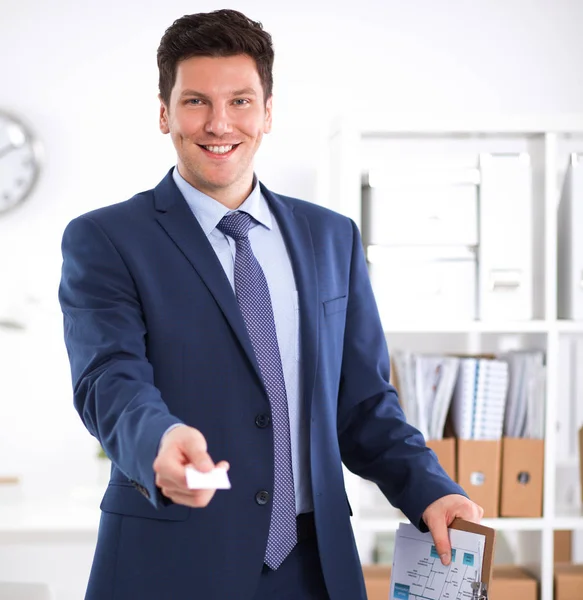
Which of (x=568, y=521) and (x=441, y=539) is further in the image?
(x=568, y=521)

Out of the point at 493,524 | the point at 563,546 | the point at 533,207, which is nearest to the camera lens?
the point at 493,524

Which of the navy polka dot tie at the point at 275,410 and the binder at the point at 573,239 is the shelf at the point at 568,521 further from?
the navy polka dot tie at the point at 275,410

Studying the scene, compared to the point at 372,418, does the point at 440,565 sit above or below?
below

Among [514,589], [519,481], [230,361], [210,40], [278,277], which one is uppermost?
[210,40]

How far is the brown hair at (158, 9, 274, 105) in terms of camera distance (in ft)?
4.63

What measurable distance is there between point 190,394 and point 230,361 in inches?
2.9

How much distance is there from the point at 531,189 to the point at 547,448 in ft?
2.42

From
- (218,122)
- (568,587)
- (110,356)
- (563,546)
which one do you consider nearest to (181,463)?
(110,356)

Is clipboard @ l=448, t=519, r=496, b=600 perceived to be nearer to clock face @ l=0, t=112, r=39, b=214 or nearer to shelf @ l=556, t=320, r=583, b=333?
shelf @ l=556, t=320, r=583, b=333

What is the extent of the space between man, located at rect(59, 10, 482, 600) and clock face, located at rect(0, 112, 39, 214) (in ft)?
6.08

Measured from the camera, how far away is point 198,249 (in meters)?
1.39

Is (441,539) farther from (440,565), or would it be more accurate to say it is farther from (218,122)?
(218,122)

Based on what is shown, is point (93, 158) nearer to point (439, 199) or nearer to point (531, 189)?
point (439, 199)

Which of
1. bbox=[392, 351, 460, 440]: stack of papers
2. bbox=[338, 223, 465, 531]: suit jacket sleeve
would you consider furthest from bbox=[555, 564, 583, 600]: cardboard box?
bbox=[338, 223, 465, 531]: suit jacket sleeve
